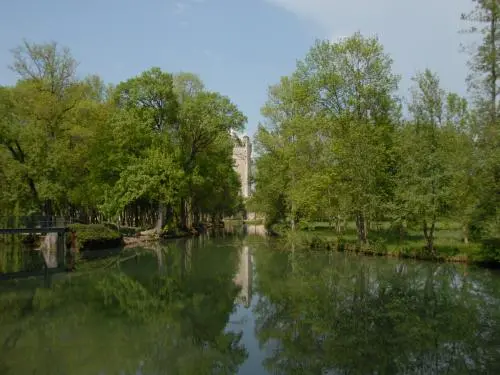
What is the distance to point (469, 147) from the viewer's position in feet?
88.6

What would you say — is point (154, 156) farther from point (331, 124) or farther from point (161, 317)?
point (161, 317)

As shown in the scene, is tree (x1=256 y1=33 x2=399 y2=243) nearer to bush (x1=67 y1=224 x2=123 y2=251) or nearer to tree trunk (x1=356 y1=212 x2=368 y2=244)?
tree trunk (x1=356 y1=212 x2=368 y2=244)

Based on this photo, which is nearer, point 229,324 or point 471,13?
point 229,324

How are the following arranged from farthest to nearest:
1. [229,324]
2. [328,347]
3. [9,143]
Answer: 1. [9,143]
2. [229,324]
3. [328,347]

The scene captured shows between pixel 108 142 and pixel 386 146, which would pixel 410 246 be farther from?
pixel 108 142

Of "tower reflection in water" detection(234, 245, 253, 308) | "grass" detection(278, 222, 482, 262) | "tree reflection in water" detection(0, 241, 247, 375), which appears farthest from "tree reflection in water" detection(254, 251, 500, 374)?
"grass" detection(278, 222, 482, 262)

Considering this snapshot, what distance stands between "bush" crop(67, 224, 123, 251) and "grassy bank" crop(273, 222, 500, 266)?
52.8ft

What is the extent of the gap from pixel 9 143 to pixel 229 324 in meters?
28.4

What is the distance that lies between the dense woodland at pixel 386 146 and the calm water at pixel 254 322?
4.94 meters

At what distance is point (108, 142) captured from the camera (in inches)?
1877

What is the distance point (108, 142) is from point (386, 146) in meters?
27.8

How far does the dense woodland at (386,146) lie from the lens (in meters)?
26.5

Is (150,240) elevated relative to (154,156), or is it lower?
lower

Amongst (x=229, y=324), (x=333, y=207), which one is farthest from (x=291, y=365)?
(x=333, y=207)
